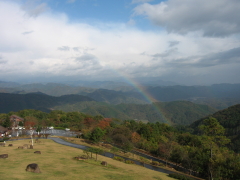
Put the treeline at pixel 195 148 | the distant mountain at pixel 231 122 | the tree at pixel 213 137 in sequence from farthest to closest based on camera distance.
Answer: the distant mountain at pixel 231 122 < the treeline at pixel 195 148 < the tree at pixel 213 137

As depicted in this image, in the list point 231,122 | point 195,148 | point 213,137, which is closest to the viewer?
point 213,137

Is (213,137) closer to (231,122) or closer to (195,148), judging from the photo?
(195,148)

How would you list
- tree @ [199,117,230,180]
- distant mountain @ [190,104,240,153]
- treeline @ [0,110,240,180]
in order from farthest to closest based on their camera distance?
distant mountain @ [190,104,240,153] < treeline @ [0,110,240,180] < tree @ [199,117,230,180]

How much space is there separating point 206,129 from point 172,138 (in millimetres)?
42647

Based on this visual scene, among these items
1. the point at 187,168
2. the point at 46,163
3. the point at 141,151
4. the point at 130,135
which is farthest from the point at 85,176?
the point at 130,135

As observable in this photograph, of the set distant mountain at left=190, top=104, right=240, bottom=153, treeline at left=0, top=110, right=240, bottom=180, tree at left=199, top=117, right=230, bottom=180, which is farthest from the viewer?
distant mountain at left=190, top=104, right=240, bottom=153

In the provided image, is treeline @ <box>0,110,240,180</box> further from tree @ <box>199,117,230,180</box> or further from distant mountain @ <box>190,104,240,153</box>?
distant mountain @ <box>190,104,240,153</box>

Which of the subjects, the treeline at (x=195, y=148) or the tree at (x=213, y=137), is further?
the treeline at (x=195, y=148)

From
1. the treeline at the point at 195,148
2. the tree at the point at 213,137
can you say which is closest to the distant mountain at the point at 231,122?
the treeline at the point at 195,148

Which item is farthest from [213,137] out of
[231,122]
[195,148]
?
[231,122]

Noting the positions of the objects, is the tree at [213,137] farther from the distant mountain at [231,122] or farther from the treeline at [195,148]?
the distant mountain at [231,122]

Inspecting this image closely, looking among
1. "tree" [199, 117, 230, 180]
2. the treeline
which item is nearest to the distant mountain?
the treeline

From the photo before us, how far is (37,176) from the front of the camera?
670 inches

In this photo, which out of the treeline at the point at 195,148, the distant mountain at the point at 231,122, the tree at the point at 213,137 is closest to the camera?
the tree at the point at 213,137
